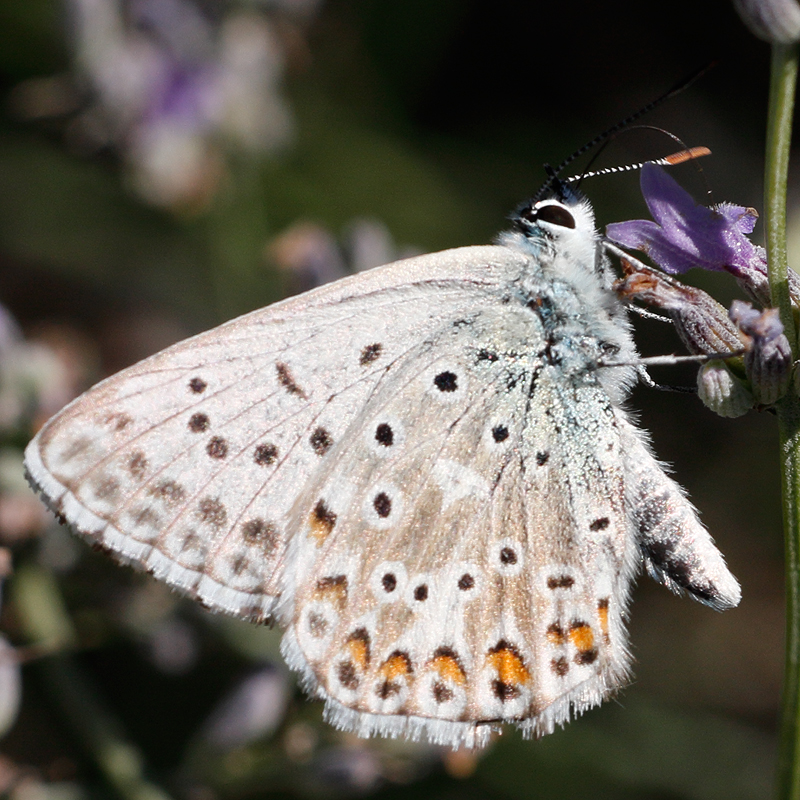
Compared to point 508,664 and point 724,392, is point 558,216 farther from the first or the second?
point 508,664

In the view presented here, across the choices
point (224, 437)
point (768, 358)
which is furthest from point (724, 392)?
point (224, 437)

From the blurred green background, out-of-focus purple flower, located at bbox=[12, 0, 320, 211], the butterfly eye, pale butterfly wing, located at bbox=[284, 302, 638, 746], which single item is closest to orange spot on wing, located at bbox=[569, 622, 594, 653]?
pale butterfly wing, located at bbox=[284, 302, 638, 746]

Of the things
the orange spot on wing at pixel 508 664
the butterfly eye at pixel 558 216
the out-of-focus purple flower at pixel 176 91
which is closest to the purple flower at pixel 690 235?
the butterfly eye at pixel 558 216

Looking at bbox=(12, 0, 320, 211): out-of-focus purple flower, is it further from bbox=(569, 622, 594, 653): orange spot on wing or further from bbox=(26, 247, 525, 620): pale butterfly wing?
bbox=(569, 622, 594, 653): orange spot on wing

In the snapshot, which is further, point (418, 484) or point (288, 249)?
point (288, 249)

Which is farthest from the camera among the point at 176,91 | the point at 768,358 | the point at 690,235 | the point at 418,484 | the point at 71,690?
the point at 176,91

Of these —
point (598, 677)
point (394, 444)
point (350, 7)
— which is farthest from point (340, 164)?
point (598, 677)
